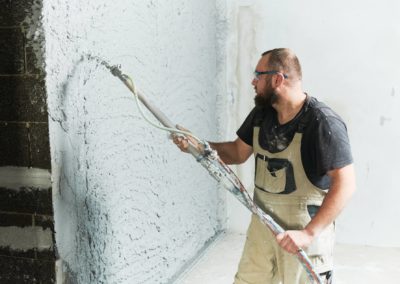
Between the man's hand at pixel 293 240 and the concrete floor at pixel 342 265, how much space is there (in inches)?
40.6

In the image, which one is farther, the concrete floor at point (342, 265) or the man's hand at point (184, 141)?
the concrete floor at point (342, 265)

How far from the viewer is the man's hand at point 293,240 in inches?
63.6

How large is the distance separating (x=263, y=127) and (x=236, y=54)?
1343 millimetres

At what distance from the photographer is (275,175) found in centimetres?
177

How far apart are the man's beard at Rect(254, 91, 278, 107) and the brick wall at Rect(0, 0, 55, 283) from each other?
793 millimetres

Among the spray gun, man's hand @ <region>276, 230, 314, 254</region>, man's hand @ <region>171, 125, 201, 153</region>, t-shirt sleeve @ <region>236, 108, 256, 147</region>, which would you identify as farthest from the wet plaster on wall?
man's hand @ <region>276, 230, 314, 254</region>

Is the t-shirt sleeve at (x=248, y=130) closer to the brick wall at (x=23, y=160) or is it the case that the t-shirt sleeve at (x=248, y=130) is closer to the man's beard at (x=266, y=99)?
the man's beard at (x=266, y=99)

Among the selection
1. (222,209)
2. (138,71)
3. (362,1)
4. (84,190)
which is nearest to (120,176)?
(84,190)

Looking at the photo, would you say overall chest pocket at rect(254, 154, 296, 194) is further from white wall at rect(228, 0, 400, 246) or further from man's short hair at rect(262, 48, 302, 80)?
white wall at rect(228, 0, 400, 246)

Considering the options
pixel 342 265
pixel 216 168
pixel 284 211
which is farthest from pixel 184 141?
pixel 342 265

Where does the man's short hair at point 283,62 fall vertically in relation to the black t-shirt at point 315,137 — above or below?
above

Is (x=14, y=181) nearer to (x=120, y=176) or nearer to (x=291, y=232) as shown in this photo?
(x=120, y=176)

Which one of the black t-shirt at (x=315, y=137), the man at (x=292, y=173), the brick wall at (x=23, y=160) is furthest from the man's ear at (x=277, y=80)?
the brick wall at (x=23, y=160)

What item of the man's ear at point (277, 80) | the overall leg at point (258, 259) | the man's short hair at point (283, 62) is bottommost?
the overall leg at point (258, 259)
